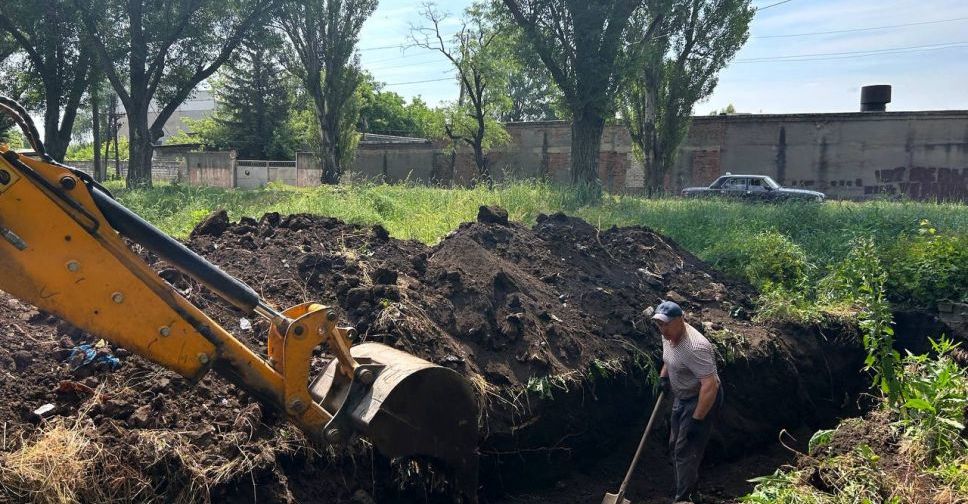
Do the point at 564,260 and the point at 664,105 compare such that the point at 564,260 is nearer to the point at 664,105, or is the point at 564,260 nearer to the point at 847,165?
the point at 664,105

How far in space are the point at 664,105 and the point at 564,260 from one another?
18648 millimetres

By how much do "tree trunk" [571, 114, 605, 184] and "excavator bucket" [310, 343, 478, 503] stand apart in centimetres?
1225

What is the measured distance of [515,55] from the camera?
1678cm

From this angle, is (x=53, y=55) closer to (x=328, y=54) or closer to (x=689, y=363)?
(x=328, y=54)

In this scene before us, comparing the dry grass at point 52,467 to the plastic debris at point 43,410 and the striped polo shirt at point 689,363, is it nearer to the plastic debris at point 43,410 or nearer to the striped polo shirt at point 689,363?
the plastic debris at point 43,410

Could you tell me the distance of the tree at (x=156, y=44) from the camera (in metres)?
20.7

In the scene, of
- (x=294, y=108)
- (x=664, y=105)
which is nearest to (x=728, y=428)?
(x=664, y=105)

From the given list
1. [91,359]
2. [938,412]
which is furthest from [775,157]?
[91,359]

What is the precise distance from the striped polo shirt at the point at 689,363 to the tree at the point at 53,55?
67.2 feet

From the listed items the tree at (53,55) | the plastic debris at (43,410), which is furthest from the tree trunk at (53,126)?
the plastic debris at (43,410)

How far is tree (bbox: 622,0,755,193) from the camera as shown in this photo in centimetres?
2423

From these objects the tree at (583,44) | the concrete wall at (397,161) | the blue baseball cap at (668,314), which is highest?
the tree at (583,44)

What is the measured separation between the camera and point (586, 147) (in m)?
16.7

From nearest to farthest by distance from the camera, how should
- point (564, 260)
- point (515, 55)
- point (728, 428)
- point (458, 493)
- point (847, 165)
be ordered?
point (458, 493), point (728, 428), point (564, 260), point (515, 55), point (847, 165)
